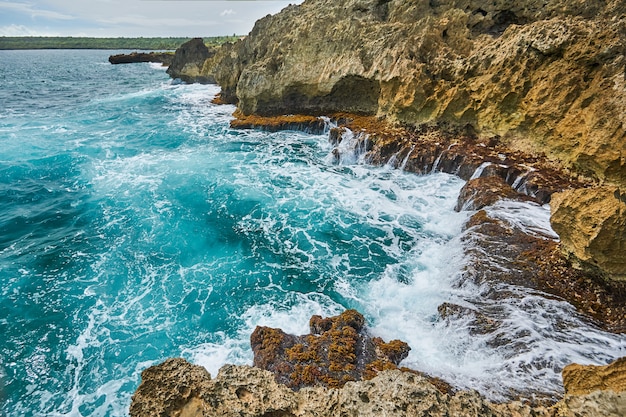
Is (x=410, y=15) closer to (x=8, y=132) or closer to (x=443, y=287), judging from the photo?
(x=443, y=287)

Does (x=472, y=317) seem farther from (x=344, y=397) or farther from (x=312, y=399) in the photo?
(x=312, y=399)

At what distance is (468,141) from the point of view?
21.5 metres

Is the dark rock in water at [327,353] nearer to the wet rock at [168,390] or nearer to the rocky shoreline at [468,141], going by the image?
the rocky shoreline at [468,141]

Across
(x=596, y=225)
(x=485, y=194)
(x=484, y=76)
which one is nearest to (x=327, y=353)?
(x=596, y=225)

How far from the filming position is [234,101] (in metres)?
44.7

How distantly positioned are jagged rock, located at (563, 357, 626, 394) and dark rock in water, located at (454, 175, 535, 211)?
10.6 m

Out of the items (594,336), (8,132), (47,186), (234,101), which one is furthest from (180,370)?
(234,101)

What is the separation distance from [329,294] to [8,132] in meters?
37.9

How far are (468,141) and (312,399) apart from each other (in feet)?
67.7

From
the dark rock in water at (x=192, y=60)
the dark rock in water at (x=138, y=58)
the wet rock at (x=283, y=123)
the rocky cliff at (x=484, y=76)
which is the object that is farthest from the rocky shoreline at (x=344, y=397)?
the dark rock in water at (x=138, y=58)

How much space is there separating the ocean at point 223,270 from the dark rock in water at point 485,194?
773 mm

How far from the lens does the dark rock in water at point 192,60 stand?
211 ft

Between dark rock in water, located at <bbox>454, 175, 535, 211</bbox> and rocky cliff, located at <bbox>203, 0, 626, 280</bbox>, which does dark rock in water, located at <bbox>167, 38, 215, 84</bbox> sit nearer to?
rocky cliff, located at <bbox>203, 0, 626, 280</bbox>

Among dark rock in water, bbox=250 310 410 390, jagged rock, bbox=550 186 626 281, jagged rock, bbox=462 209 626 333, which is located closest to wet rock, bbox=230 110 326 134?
jagged rock, bbox=462 209 626 333
